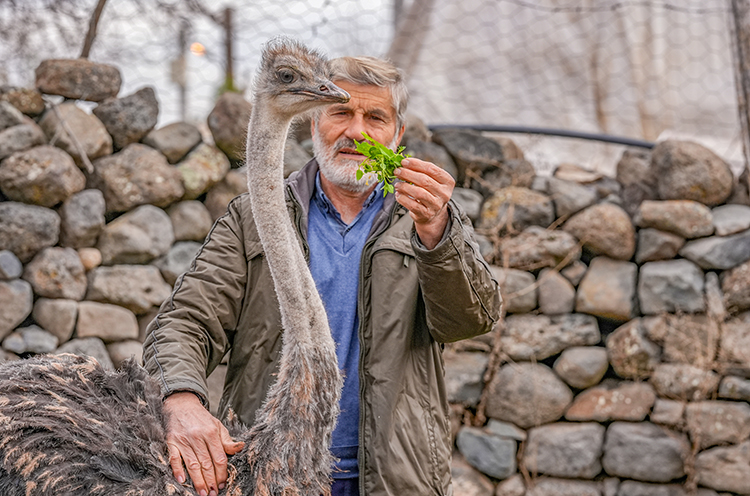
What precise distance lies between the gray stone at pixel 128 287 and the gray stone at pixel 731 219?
3.09 meters

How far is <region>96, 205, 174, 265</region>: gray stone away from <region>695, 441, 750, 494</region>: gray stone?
316 cm

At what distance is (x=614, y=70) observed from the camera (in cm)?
542

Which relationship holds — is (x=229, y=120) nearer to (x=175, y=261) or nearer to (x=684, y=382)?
(x=175, y=261)

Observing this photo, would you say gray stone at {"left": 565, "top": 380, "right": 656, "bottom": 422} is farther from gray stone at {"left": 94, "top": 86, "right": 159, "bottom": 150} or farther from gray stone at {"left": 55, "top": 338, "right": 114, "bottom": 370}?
gray stone at {"left": 94, "top": 86, "right": 159, "bottom": 150}

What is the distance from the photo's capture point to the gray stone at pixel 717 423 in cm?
393

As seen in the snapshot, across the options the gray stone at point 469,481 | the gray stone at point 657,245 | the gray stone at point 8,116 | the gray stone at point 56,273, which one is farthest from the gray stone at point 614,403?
the gray stone at point 8,116

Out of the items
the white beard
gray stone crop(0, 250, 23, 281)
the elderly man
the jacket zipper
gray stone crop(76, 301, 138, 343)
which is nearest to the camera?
the elderly man

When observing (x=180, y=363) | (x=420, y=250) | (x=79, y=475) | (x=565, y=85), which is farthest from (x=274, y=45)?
(x=565, y=85)

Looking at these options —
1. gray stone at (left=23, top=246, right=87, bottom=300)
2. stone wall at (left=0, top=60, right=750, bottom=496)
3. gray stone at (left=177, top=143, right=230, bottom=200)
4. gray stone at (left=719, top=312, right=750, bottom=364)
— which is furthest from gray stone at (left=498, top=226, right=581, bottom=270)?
gray stone at (left=23, top=246, right=87, bottom=300)

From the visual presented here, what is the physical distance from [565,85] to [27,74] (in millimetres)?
3729

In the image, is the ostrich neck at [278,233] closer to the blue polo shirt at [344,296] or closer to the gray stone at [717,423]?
the blue polo shirt at [344,296]

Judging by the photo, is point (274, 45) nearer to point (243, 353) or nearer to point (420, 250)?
point (420, 250)

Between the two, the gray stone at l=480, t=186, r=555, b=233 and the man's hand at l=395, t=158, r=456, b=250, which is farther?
the gray stone at l=480, t=186, r=555, b=233

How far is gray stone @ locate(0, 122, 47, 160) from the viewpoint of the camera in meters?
3.61
